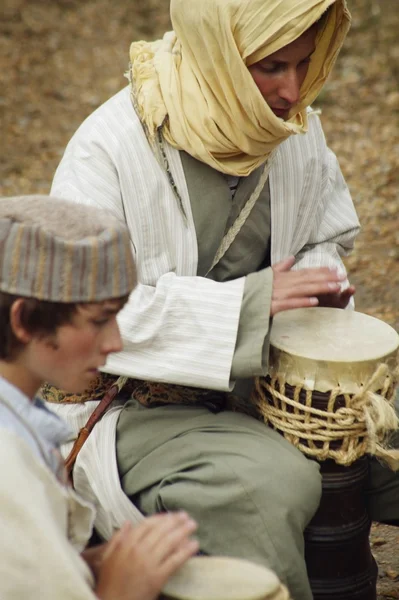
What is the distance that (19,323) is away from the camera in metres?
1.90

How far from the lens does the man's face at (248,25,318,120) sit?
294cm

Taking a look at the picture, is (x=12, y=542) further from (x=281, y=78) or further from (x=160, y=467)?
(x=281, y=78)

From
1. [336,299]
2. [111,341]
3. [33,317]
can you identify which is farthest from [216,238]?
[33,317]

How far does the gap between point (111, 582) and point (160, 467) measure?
868 mm

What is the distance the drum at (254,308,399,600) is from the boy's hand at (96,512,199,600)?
84 centimetres

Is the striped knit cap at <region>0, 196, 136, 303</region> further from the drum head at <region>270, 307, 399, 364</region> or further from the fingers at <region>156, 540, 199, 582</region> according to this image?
the drum head at <region>270, 307, 399, 364</region>

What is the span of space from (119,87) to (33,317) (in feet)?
25.8

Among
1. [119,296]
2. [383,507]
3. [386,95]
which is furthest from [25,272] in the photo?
[386,95]

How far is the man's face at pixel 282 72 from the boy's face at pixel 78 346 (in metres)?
1.22

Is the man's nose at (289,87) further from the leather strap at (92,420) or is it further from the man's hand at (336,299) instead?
the leather strap at (92,420)

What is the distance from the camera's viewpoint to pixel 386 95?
8.81m

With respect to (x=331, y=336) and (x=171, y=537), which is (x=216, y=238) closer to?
(x=331, y=336)

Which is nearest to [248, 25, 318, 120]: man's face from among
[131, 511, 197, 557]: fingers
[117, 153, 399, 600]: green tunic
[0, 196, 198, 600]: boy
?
[117, 153, 399, 600]: green tunic

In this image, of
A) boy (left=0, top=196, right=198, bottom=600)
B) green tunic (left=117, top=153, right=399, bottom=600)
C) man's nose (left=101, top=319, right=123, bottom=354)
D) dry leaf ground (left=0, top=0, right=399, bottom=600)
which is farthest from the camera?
dry leaf ground (left=0, top=0, right=399, bottom=600)
